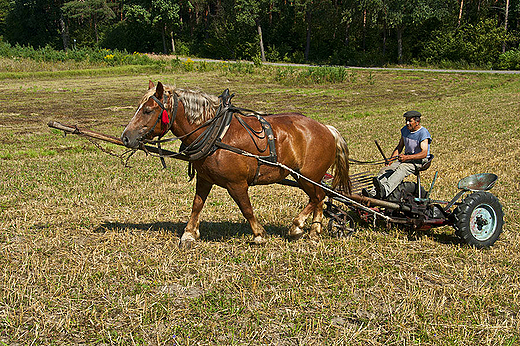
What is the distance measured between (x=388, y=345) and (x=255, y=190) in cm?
577

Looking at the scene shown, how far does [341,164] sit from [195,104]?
2.51 meters

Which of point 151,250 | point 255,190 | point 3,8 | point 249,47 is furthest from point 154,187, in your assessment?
point 3,8

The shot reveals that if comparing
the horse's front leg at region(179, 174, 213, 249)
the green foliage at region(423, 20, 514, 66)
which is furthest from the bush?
the horse's front leg at region(179, 174, 213, 249)

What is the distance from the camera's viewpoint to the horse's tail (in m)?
6.86

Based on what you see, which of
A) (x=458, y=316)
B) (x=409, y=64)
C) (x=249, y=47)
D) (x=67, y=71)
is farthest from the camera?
(x=249, y=47)

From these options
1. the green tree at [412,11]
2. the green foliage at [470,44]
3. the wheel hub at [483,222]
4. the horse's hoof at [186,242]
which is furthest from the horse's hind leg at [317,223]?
the green foliage at [470,44]

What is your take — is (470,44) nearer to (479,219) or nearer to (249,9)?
(249,9)

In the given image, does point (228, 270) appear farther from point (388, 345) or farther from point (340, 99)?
point (340, 99)

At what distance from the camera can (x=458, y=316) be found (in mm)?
4520

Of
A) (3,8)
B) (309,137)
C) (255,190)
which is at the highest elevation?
(3,8)

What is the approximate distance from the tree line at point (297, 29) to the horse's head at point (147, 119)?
1732 inches

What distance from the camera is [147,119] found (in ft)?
18.0

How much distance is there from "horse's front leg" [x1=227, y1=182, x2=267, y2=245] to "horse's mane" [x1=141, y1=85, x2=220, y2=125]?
97cm

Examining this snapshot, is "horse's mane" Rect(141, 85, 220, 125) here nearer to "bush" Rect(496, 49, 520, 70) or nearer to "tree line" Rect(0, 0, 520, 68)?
"tree line" Rect(0, 0, 520, 68)
